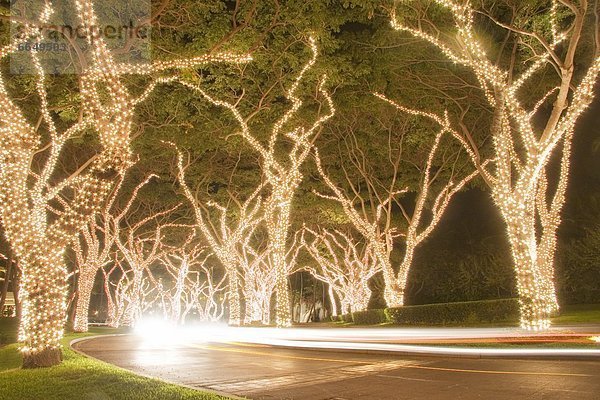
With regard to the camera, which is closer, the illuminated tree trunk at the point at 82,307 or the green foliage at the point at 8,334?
the green foliage at the point at 8,334

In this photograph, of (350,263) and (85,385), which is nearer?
(85,385)

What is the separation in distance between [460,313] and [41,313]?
1831cm

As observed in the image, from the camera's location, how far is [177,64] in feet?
49.4

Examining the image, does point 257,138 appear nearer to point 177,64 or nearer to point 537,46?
point 177,64

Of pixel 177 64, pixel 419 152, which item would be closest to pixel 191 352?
pixel 177 64

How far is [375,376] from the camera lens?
10.1 meters

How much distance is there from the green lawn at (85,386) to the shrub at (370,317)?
20893mm

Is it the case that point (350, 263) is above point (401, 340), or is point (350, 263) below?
above

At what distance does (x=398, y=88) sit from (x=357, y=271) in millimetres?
18020

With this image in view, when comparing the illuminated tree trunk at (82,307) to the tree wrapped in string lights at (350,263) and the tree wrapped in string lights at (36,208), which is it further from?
the tree wrapped in string lights at (36,208)

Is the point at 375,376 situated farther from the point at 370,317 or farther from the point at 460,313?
the point at 370,317

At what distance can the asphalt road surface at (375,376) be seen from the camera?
8.16 meters

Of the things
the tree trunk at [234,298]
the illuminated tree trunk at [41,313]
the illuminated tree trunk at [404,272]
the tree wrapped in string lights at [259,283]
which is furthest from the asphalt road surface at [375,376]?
the tree wrapped in string lights at [259,283]

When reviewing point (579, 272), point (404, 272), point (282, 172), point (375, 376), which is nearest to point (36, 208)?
point (375, 376)
